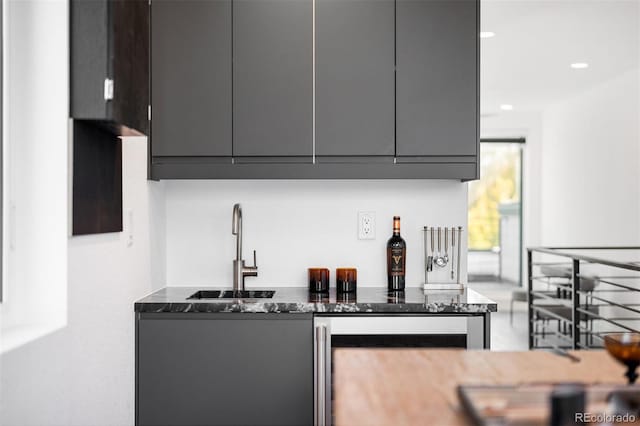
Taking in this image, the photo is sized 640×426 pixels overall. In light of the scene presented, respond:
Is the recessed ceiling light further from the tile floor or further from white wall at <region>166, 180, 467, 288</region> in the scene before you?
white wall at <region>166, 180, 467, 288</region>

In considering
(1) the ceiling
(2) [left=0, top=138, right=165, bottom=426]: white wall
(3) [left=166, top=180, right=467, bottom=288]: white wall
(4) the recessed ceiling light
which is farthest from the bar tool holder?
(4) the recessed ceiling light

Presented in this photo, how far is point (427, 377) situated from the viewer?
1422mm

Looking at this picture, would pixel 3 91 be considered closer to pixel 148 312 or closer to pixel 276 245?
pixel 148 312

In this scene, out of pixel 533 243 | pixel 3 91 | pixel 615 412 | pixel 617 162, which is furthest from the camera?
pixel 533 243

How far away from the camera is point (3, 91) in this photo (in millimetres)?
1834

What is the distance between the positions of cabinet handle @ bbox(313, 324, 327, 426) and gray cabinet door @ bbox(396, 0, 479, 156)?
0.95 m

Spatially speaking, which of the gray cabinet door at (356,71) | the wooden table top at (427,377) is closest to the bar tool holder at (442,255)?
the gray cabinet door at (356,71)

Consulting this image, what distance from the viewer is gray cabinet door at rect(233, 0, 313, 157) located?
9.24ft

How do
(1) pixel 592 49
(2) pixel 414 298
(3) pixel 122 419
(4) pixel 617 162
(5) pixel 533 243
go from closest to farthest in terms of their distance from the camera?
1. (3) pixel 122 419
2. (2) pixel 414 298
3. (1) pixel 592 49
4. (4) pixel 617 162
5. (5) pixel 533 243

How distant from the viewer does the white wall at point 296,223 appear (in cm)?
311

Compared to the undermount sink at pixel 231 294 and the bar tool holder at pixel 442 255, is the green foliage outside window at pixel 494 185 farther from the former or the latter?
the undermount sink at pixel 231 294

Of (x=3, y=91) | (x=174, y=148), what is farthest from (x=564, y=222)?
(x=3, y=91)

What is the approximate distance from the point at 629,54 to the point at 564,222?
2.57m

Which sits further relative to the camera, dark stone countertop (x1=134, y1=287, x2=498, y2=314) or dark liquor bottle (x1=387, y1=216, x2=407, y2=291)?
dark liquor bottle (x1=387, y1=216, x2=407, y2=291)
